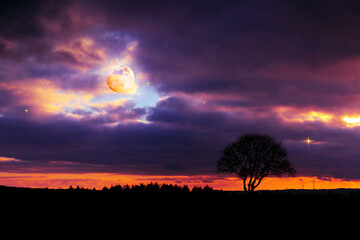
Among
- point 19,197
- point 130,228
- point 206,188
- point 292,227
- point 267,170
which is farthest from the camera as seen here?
point 267,170

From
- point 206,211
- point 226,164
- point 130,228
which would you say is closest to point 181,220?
point 206,211

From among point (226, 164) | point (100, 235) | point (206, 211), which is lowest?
point (100, 235)

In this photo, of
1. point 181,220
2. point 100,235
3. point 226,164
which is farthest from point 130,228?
point 226,164

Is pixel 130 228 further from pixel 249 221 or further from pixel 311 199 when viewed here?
pixel 311 199

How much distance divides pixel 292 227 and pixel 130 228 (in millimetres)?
7176

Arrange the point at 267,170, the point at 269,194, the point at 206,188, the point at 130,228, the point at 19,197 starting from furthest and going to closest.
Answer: the point at 267,170 → the point at 206,188 → the point at 19,197 → the point at 269,194 → the point at 130,228

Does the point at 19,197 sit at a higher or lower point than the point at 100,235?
higher

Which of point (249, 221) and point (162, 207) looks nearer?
point (249, 221)

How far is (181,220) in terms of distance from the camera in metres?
15.4

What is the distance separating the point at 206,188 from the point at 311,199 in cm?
722

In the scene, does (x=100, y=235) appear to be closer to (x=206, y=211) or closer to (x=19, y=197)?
(x=206, y=211)

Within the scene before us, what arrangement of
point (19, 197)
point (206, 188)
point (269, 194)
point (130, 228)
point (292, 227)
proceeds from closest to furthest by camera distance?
point (292, 227), point (130, 228), point (269, 194), point (19, 197), point (206, 188)

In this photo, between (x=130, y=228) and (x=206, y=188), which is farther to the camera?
(x=206, y=188)

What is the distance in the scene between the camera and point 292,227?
14531 mm
